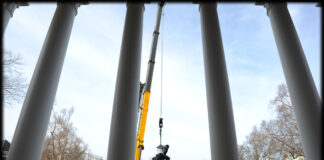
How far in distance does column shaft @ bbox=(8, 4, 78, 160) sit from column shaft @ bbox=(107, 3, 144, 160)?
1016 cm

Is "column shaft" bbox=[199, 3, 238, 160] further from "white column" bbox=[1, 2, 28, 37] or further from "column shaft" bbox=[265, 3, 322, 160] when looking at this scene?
"white column" bbox=[1, 2, 28, 37]

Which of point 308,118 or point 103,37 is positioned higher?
point 103,37

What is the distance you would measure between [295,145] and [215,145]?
78037 millimetres

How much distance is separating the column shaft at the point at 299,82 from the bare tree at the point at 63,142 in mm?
76084

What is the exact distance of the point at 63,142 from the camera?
7469 cm

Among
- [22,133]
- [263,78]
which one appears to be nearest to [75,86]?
[22,133]

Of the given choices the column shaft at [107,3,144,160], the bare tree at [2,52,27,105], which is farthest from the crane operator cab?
the bare tree at [2,52,27,105]

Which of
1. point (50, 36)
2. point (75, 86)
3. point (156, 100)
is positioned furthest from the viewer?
point (75, 86)

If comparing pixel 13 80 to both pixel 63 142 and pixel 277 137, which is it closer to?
pixel 63 142

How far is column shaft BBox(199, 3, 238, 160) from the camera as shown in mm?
23500

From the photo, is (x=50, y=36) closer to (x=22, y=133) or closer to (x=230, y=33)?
(x=22, y=133)

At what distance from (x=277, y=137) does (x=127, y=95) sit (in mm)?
88432

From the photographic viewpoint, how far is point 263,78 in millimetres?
93250

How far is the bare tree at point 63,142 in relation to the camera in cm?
7319
